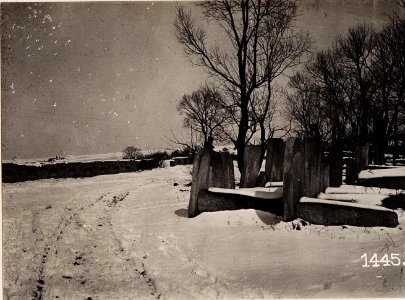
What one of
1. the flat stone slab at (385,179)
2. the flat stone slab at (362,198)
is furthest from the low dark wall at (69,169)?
the flat stone slab at (385,179)

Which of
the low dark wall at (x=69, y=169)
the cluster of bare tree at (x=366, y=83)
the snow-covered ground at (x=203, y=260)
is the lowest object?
the snow-covered ground at (x=203, y=260)

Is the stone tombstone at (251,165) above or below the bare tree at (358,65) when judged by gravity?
below

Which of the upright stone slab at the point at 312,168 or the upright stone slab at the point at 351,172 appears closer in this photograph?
the upright stone slab at the point at 312,168

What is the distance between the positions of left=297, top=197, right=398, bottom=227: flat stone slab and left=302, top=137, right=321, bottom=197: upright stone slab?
454mm

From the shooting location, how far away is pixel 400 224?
4.01 metres

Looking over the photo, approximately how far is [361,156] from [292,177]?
466 centimetres

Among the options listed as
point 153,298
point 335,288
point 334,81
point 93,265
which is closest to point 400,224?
point 335,288

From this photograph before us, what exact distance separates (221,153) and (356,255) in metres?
3.38

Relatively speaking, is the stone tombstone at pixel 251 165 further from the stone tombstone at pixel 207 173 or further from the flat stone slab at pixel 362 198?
the flat stone slab at pixel 362 198

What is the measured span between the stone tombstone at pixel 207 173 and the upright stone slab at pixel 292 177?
1.59 meters

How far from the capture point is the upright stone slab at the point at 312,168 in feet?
16.2

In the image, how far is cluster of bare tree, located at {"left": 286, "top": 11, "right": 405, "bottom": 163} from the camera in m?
13.2

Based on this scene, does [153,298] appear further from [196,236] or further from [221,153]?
[221,153]

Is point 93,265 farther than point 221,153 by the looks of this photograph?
No
